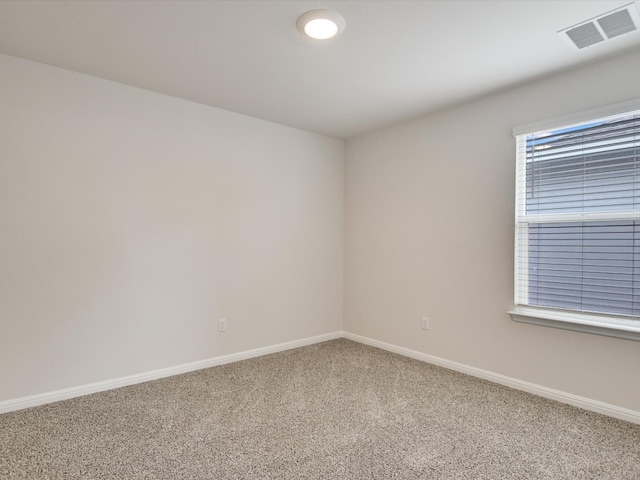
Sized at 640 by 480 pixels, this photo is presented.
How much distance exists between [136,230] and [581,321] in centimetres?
342

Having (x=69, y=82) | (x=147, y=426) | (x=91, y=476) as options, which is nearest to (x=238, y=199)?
(x=69, y=82)

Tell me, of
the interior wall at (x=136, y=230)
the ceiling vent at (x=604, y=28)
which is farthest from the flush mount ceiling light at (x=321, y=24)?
the interior wall at (x=136, y=230)

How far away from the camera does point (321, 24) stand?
210 cm

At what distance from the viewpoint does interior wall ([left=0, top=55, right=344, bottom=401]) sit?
2.57 m

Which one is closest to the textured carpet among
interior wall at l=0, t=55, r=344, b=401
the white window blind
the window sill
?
interior wall at l=0, t=55, r=344, b=401

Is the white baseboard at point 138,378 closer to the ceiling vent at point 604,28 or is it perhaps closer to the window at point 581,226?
the window at point 581,226

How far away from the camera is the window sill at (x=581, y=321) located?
2.40 m

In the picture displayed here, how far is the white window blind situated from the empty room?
1cm

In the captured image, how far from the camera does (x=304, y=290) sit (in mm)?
4184

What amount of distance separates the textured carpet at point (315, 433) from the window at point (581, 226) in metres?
0.69

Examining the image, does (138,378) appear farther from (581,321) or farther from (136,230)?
(581,321)

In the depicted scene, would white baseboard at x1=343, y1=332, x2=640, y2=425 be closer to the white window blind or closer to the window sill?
the window sill

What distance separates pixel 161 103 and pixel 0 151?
118 centimetres

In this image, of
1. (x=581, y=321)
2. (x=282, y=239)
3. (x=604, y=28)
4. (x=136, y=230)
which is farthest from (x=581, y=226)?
(x=136, y=230)
